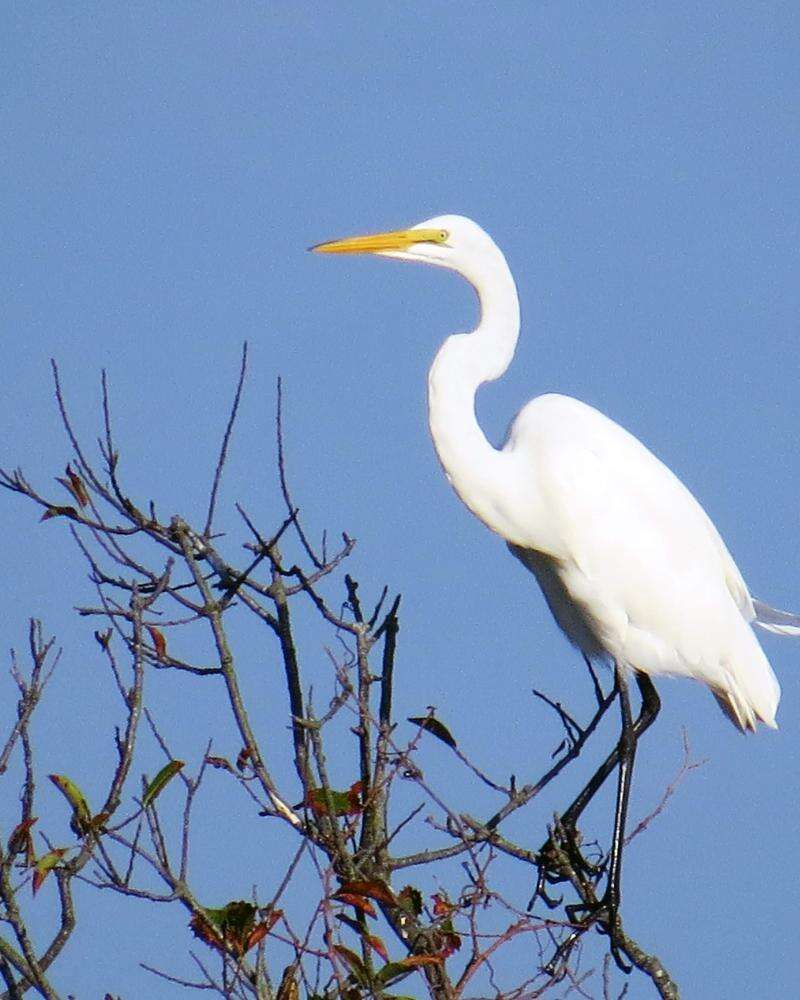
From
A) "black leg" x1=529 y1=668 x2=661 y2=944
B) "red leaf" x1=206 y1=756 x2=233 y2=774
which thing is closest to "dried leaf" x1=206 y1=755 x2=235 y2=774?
"red leaf" x1=206 y1=756 x2=233 y2=774

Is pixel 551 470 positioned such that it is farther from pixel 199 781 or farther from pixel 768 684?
pixel 199 781

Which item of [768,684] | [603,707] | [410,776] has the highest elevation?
[768,684]

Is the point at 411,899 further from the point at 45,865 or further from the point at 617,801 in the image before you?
the point at 617,801

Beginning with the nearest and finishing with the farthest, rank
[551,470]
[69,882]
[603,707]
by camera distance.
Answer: [69,882], [603,707], [551,470]

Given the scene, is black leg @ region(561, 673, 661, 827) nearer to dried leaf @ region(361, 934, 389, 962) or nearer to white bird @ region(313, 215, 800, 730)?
white bird @ region(313, 215, 800, 730)

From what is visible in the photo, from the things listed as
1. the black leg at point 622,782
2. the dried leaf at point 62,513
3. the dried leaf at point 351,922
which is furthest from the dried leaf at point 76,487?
the black leg at point 622,782

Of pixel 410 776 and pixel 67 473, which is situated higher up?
pixel 67 473

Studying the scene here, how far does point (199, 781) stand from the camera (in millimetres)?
3469

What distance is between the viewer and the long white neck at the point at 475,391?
514cm

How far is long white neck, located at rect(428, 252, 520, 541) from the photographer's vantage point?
514 cm

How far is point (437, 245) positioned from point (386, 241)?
0.60ft

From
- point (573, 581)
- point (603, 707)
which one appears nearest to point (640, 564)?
point (573, 581)

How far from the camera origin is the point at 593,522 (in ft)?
18.2

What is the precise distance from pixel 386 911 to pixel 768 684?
2.36 meters
